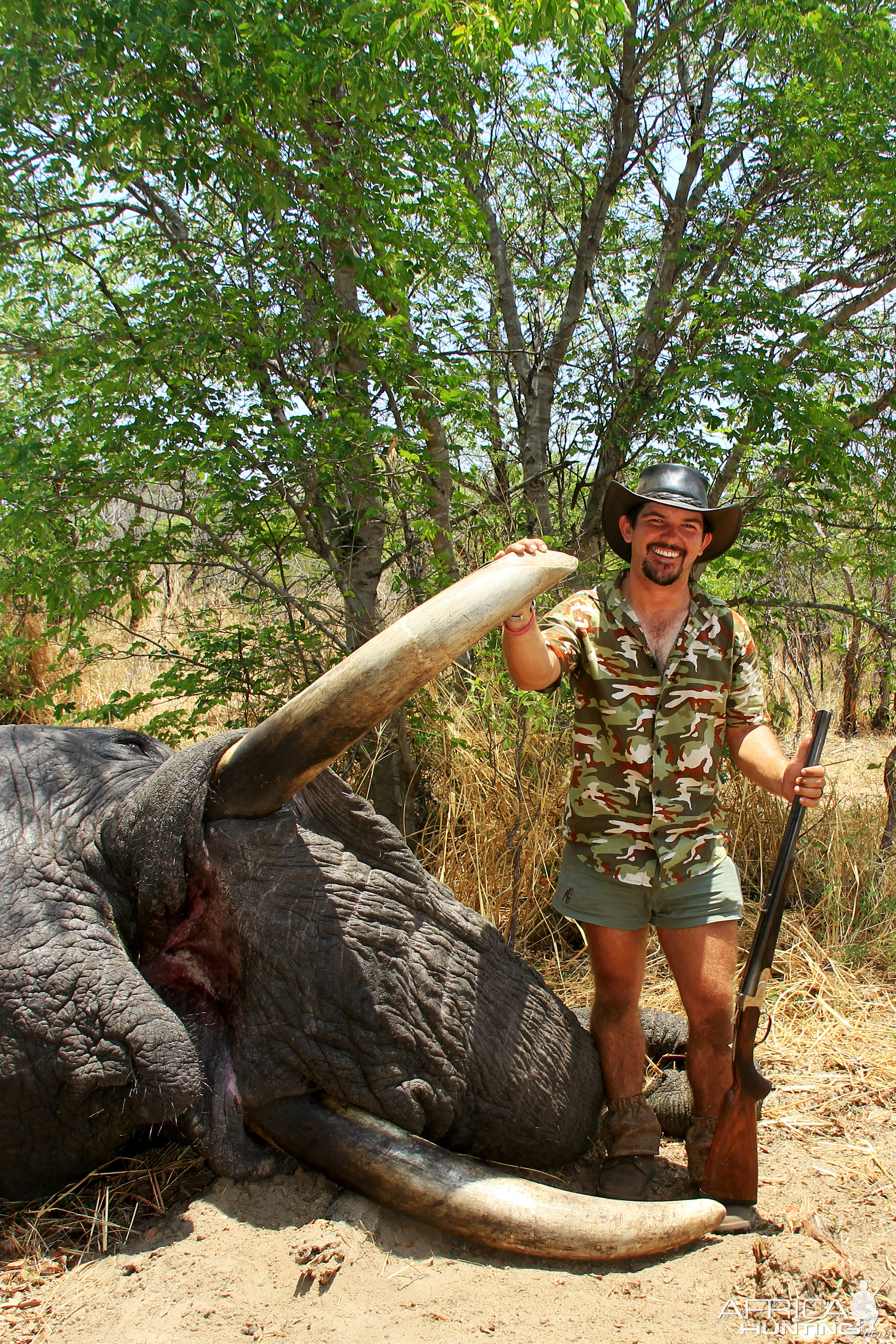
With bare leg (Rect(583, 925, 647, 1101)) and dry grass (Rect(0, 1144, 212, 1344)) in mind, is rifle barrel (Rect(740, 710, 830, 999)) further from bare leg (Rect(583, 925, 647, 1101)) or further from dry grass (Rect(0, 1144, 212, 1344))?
dry grass (Rect(0, 1144, 212, 1344))

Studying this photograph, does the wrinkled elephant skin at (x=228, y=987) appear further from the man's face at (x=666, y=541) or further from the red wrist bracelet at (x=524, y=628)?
the man's face at (x=666, y=541)

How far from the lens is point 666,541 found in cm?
306

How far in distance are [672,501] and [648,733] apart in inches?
28.6

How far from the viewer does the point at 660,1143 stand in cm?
296

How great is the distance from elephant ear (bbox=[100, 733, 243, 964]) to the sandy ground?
26.2 inches

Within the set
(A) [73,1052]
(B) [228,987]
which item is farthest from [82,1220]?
(B) [228,987]

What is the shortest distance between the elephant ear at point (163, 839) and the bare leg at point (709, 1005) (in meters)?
1.49

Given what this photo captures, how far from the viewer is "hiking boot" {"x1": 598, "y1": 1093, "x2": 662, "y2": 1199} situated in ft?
8.89

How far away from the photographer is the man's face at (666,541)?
3.07 m

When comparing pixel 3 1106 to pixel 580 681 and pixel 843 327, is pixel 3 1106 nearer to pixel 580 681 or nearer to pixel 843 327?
pixel 580 681

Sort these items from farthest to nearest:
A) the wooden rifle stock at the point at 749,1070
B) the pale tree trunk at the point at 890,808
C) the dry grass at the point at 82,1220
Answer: the pale tree trunk at the point at 890,808 < the wooden rifle stock at the point at 749,1070 < the dry grass at the point at 82,1220

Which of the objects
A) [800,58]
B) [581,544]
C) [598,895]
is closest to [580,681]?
[598,895]

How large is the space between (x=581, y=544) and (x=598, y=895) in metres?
3.43

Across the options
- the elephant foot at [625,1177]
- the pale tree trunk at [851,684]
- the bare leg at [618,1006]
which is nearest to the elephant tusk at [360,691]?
the bare leg at [618,1006]
